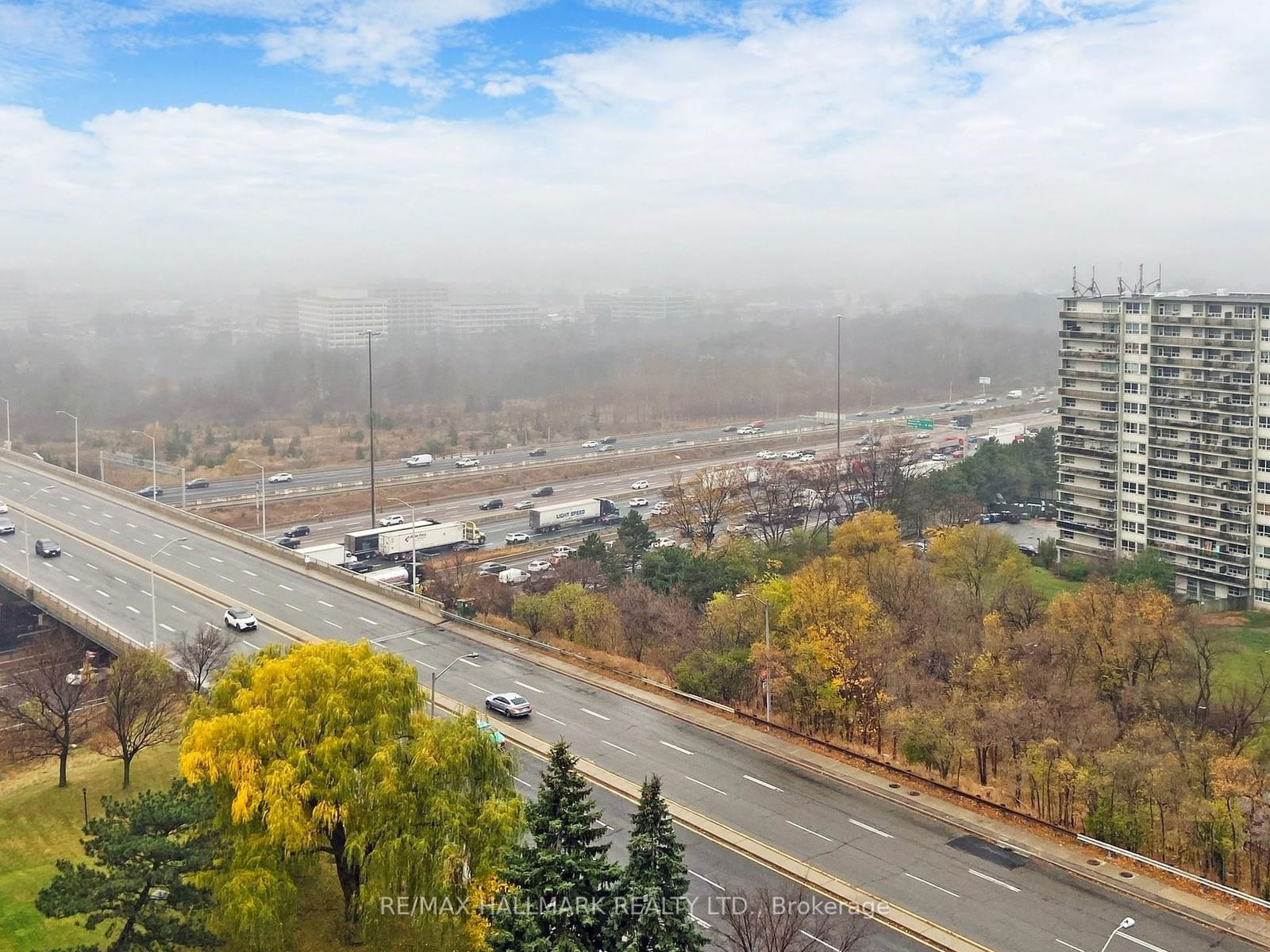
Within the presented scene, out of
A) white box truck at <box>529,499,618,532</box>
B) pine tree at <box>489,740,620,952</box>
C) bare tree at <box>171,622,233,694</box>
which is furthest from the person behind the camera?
white box truck at <box>529,499,618,532</box>

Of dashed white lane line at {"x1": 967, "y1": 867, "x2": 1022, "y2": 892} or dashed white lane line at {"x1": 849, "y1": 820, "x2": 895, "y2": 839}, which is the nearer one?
dashed white lane line at {"x1": 967, "y1": 867, "x2": 1022, "y2": 892}

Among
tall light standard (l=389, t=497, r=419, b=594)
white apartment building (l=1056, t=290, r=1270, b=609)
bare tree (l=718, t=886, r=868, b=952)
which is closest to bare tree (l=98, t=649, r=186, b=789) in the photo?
tall light standard (l=389, t=497, r=419, b=594)

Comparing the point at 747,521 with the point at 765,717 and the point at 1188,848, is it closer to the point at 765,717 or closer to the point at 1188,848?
the point at 765,717

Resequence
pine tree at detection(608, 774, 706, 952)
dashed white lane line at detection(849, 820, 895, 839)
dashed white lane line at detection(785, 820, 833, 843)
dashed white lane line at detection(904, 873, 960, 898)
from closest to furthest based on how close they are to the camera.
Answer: pine tree at detection(608, 774, 706, 952) < dashed white lane line at detection(904, 873, 960, 898) < dashed white lane line at detection(785, 820, 833, 843) < dashed white lane line at detection(849, 820, 895, 839)

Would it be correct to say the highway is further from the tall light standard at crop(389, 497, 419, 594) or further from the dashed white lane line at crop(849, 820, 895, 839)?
the tall light standard at crop(389, 497, 419, 594)

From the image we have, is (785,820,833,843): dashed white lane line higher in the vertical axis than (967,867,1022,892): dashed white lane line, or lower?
higher

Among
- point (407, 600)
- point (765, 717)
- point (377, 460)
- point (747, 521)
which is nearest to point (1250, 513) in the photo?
point (747, 521)
